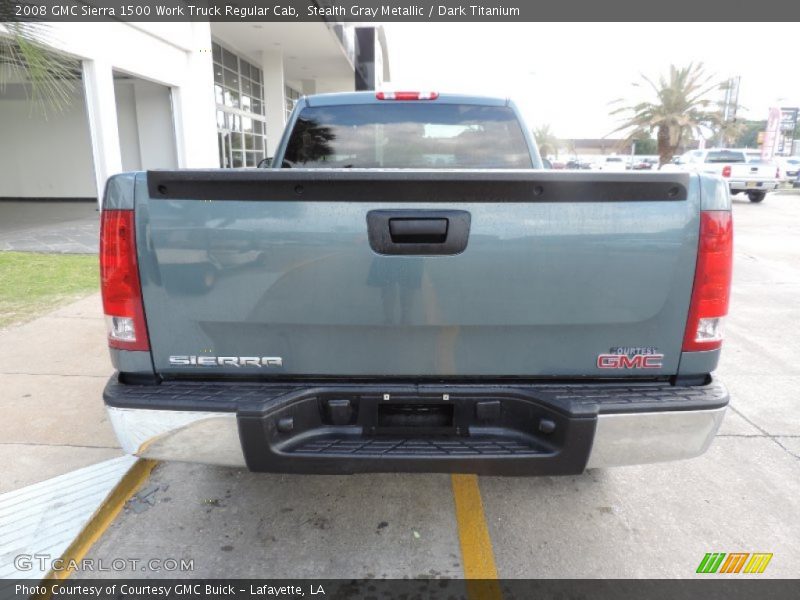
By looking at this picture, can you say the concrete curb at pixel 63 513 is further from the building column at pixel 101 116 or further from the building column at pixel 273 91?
the building column at pixel 273 91

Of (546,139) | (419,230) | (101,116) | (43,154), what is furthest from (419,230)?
(546,139)

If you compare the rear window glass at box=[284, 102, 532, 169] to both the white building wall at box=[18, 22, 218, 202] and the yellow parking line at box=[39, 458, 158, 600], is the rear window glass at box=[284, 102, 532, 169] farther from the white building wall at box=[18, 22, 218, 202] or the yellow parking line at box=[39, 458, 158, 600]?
the white building wall at box=[18, 22, 218, 202]

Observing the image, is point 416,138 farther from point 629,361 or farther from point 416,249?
point 629,361

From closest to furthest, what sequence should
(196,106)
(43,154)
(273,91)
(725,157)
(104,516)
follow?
(104,516) < (196,106) < (43,154) < (273,91) < (725,157)

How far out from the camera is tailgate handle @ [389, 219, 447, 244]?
2143 millimetres

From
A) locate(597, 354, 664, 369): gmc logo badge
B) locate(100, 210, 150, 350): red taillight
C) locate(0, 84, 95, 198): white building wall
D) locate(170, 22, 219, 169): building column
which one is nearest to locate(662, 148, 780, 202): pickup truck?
locate(170, 22, 219, 169): building column

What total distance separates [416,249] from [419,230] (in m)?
0.07

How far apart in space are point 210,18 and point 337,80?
15.7 m

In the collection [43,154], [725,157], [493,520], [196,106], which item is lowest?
[493,520]

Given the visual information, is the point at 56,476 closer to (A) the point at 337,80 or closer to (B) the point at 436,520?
(B) the point at 436,520

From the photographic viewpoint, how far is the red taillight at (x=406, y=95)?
3.83 meters

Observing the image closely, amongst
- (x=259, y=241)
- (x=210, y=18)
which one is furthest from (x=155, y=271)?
(x=210, y=18)

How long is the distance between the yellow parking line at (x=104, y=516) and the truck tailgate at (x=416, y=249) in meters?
1.25

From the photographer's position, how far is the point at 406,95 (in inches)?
151
